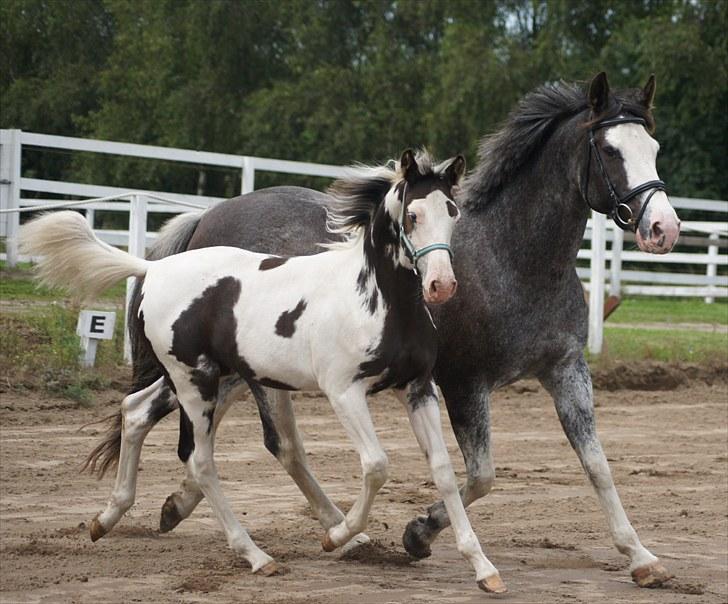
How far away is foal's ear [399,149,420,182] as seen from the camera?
531 cm

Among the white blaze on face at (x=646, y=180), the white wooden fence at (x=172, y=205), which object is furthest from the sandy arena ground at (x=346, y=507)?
the white wooden fence at (x=172, y=205)

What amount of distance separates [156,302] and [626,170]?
2.31 m

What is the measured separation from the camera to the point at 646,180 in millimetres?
5551

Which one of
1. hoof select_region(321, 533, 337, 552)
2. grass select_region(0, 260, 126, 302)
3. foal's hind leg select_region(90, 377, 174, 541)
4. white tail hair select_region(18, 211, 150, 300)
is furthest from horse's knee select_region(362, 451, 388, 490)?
grass select_region(0, 260, 126, 302)

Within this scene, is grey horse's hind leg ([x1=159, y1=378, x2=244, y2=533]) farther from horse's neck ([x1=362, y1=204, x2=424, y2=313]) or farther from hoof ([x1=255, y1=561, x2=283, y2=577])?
horse's neck ([x1=362, y1=204, x2=424, y2=313])

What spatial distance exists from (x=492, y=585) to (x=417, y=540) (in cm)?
81

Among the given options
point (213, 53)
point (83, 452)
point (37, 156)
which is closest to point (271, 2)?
point (213, 53)

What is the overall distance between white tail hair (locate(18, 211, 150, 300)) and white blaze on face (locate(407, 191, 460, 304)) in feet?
5.98

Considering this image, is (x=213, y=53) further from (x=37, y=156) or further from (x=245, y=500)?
(x=245, y=500)

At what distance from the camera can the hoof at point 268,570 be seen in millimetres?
5770

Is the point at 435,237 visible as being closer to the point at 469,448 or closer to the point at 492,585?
the point at 469,448

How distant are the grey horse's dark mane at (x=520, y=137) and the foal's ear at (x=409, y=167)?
0.93 m

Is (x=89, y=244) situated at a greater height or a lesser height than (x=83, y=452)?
greater

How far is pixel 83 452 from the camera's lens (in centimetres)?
863
